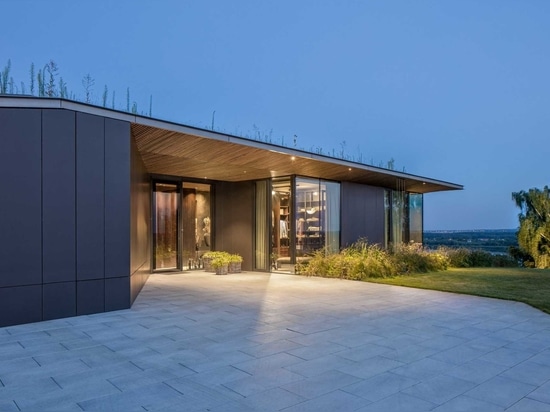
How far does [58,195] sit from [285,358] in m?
4.04

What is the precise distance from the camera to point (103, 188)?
6270 millimetres

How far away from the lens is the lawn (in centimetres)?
760

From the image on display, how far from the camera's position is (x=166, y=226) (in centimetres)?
1198

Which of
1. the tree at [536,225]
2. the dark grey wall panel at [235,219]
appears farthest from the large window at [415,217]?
the dark grey wall panel at [235,219]

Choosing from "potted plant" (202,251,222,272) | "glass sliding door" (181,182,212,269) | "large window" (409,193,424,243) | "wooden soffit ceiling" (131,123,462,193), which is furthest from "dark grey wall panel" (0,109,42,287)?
"large window" (409,193,424,243)

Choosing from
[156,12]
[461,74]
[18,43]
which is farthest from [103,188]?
[461,74]

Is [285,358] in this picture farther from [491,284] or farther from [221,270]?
[221,270]

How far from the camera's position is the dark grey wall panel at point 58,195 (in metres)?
5.75

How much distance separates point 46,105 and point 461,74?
42.2 meters

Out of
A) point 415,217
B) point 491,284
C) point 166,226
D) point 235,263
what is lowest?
point 491,284

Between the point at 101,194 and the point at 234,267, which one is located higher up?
the point at 101,194

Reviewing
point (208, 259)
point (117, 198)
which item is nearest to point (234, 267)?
point (208, 259)

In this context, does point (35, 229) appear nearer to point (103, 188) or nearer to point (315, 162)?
point (103, 188)

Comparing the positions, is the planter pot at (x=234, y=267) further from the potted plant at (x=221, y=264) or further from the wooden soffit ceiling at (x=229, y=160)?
the wooden soffit ceiling at (x=229, y=160)
